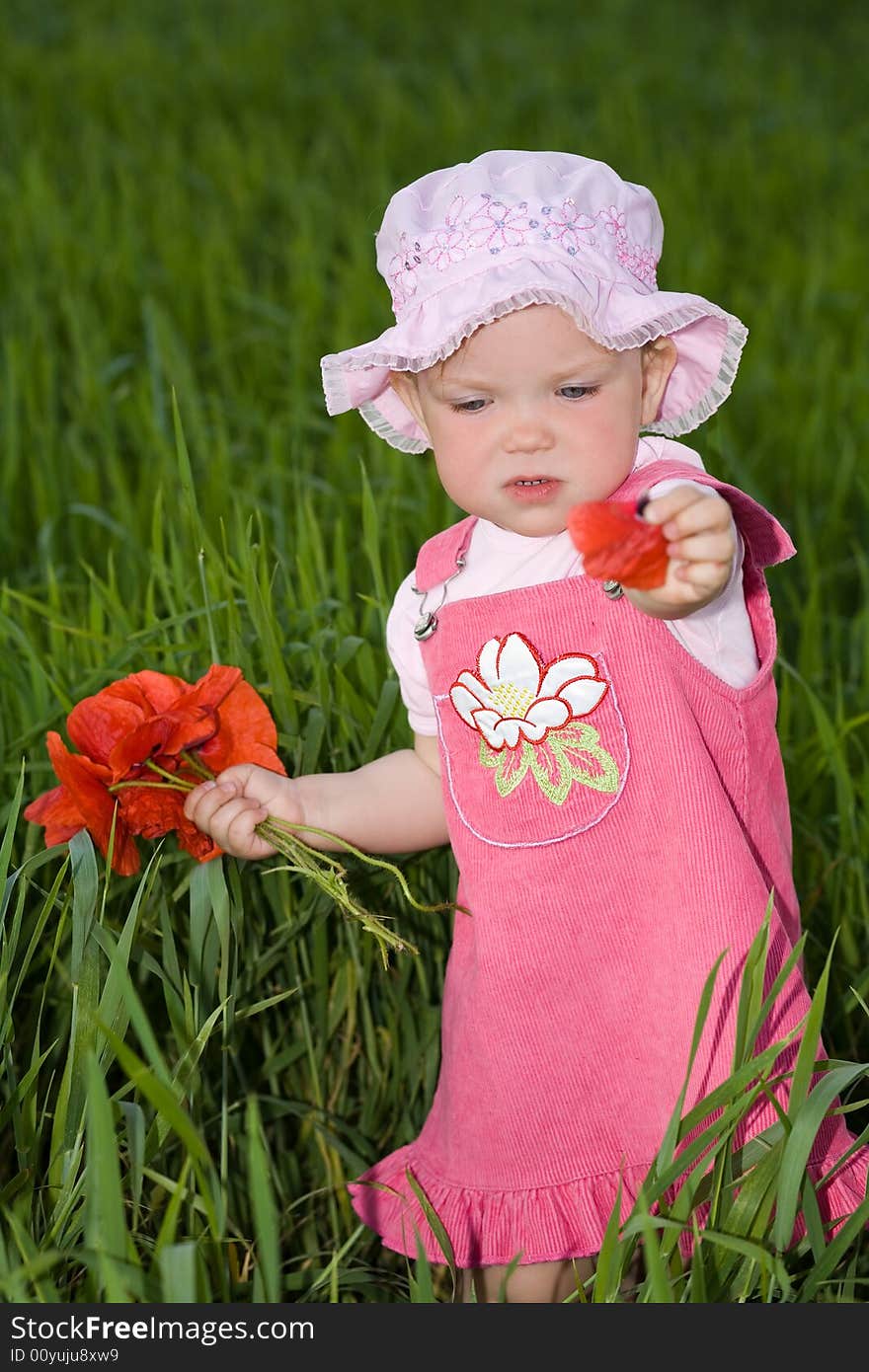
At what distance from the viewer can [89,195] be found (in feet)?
13.7

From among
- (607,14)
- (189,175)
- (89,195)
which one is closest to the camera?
(89,195)

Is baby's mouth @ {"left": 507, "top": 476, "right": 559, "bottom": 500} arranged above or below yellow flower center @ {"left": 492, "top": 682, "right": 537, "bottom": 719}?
above

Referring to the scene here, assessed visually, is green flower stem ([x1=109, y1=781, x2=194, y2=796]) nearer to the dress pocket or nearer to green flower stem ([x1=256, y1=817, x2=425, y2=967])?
green flower stem ([x1=256, y1=817, x2=425, y2=967])

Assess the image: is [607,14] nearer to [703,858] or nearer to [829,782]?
[829,782]

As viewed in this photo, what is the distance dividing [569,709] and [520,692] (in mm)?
44

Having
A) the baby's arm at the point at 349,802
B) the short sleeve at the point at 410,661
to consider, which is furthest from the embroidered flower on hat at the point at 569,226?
the baby's arm at the point at 349,802

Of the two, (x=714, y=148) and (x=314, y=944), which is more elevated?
(x=714, y=148)

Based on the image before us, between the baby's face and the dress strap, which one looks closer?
the baby's face

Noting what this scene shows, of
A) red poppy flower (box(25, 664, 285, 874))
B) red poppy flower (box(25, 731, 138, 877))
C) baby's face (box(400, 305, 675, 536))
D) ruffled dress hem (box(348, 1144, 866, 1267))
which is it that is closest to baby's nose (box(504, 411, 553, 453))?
baby's face (box(400, 305, 675, 536))

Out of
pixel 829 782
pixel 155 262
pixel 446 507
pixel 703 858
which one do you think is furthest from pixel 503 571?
pixel 155 262

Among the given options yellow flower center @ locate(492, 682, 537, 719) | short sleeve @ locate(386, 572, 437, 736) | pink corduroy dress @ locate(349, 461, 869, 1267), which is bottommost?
pink corduroy dress @ locate(349, 461, 869, 1267)

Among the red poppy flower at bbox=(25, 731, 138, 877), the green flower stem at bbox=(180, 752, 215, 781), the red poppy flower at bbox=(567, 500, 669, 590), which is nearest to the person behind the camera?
the red poppy flower at bbox=(567, 500, 669, 590)

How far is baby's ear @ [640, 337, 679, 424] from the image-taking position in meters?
1.38

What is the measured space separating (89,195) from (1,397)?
146 cm
